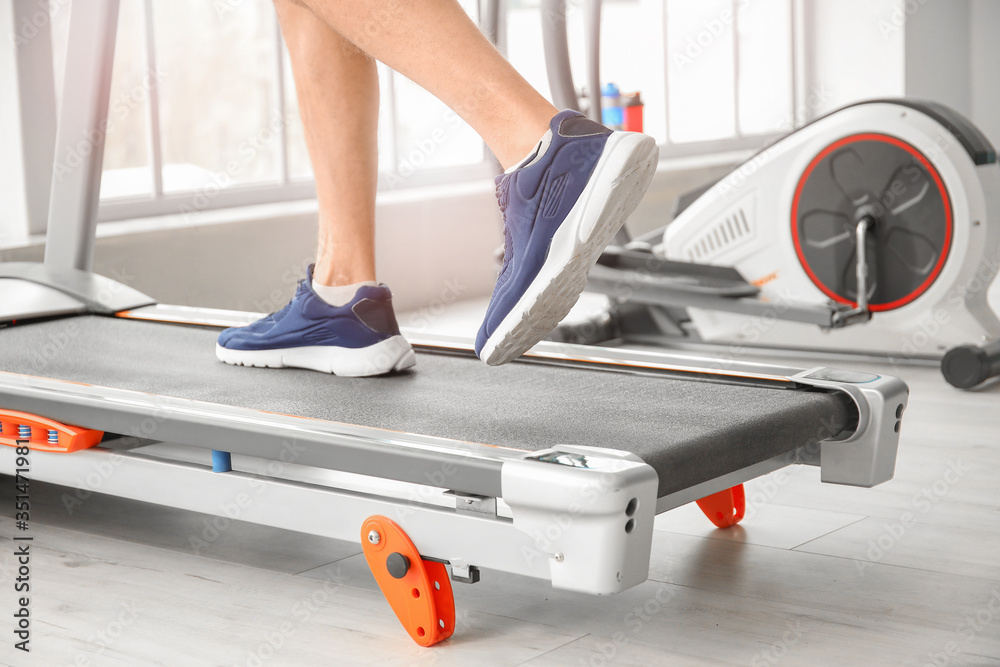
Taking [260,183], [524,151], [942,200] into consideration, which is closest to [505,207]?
[524,151]

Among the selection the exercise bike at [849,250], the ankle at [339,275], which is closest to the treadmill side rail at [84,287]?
the ankle at [339,275]

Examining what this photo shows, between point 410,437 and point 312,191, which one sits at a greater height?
point 312,191

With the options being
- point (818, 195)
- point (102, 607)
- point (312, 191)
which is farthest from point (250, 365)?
point (312, 191)

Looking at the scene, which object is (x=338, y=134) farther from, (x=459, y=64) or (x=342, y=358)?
(x=459, y=64)

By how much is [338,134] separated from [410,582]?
761mm

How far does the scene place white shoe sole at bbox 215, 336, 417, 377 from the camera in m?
1.72

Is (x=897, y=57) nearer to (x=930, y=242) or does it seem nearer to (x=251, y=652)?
(x=930, y=242)

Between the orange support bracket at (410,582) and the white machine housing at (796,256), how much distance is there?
73.3 inches

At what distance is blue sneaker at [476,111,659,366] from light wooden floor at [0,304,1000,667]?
0.36 m

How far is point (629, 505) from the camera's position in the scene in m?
1.16

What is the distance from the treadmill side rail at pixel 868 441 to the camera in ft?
5.01

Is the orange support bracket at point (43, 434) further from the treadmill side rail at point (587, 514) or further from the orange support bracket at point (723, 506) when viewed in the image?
the orange support bracket at point (723, 506)

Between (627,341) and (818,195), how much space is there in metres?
0.73

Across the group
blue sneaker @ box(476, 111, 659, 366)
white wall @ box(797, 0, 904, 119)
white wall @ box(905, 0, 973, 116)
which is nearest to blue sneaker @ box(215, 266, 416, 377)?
blue sneaker @ box(476, 111, 659, 366)
